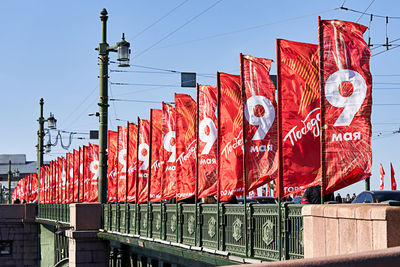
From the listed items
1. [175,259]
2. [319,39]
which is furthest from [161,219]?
[319,39]

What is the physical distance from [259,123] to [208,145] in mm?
3061

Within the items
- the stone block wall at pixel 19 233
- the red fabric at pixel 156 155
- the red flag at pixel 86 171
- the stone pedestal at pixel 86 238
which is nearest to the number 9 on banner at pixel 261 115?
the red fabric at pixel 156 155

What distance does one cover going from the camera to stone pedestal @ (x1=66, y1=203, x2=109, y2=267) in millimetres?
28734

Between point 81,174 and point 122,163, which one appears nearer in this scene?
point 122,163

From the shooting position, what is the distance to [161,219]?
21000 millimetres

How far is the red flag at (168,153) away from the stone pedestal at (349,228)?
12.2 m

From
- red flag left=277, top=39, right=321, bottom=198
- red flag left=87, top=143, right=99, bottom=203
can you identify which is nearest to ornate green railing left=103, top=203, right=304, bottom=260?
red flag left=277, top=39, right=321, bottom=198

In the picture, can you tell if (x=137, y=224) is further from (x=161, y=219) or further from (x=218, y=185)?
(x=218, y=185)

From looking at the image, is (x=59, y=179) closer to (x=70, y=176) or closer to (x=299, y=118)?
Answer: (x=70, y=176)

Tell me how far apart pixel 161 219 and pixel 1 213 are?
125 ft

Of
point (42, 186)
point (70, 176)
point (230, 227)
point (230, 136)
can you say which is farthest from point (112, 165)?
point (42, 186)

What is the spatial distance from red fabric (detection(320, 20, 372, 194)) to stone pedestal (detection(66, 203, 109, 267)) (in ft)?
56.8

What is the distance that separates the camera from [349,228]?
847cm

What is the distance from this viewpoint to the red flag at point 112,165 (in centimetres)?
3002
